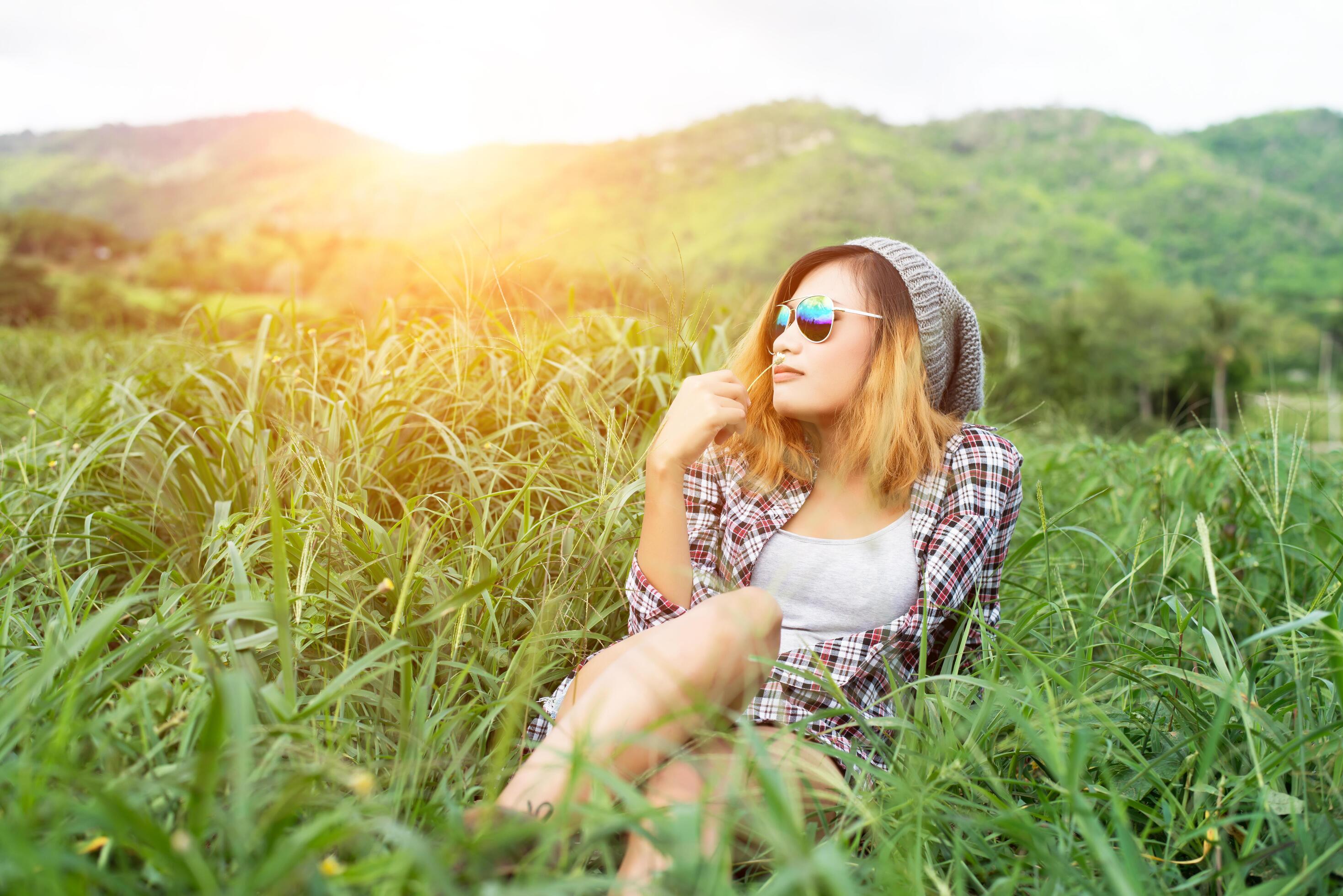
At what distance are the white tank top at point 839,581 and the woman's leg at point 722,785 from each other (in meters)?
0.25

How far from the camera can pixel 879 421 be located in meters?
1.67

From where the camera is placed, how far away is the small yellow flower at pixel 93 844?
2.75 ft

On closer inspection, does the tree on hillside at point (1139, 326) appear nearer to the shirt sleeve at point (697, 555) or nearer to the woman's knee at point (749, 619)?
the shirt sleeve at point (697, 555)

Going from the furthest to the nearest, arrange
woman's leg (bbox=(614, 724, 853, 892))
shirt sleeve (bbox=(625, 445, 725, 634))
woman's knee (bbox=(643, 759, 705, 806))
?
shirt sleeve (bbox=(625, 445, 725, 634)) < woman's knee (bbox=(643, 759, 705, 806)) < woman's leg (bbox=(614, 724, 853, 892))

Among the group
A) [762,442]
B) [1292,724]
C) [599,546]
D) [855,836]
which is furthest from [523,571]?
[1292,724]

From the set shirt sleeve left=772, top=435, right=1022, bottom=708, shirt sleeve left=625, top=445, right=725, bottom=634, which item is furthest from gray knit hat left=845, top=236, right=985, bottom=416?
shirt sleeve left=625, top=445, right=725, bottom=634

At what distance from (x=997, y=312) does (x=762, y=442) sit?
2168 mm

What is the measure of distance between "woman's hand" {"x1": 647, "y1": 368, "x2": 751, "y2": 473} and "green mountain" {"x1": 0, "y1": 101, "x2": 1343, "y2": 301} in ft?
122

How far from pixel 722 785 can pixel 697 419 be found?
2.21 ft

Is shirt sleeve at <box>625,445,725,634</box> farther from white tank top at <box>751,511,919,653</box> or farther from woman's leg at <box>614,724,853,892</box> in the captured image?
woman's leg at <box>614,724,853,892</box>

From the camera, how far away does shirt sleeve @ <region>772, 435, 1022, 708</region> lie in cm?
152

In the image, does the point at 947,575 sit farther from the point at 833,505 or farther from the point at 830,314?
the point at 830,314

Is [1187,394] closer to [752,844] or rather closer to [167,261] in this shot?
[752,844]

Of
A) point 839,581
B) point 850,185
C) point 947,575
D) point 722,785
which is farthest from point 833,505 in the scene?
point 850,185
